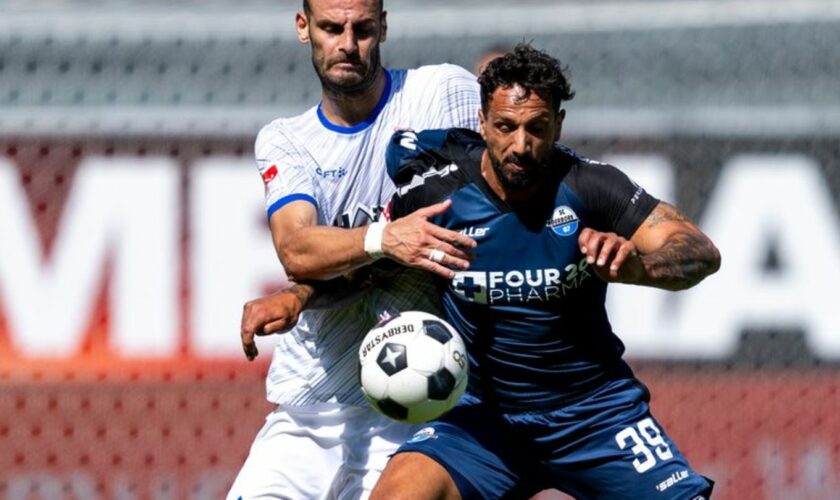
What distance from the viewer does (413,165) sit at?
16.4 ft

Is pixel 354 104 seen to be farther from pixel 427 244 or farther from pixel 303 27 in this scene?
pixel 427 244

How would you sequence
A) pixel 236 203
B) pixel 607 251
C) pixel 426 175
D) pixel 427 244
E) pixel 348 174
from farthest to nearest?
pixel 236 203 < pixel 348 174 < pixel 426 175 < pixel 427 244 < pixel 607 251

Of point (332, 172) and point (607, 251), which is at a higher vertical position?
point (332, 172)

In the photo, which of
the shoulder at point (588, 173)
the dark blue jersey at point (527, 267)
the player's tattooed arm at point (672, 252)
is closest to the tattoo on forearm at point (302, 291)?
the dark blue jersey at point (527, 267)

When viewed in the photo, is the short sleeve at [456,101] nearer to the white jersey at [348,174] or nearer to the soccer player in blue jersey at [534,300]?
the white jersey at [348,174]

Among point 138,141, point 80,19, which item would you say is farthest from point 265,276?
point 80,19

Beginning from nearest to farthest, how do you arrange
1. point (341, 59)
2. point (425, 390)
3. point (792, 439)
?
point (425, 390) < point (341, 59) < point (792, 439)

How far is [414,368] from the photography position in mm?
4723

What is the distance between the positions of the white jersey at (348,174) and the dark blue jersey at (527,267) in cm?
17

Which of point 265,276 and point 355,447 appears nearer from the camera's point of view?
point 355,447

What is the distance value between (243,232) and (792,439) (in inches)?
109

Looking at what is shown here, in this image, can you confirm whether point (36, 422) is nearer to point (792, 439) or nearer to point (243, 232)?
point (243, 232)

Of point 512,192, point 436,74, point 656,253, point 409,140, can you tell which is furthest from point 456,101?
point 656,253

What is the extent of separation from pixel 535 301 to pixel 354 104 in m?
0.96
